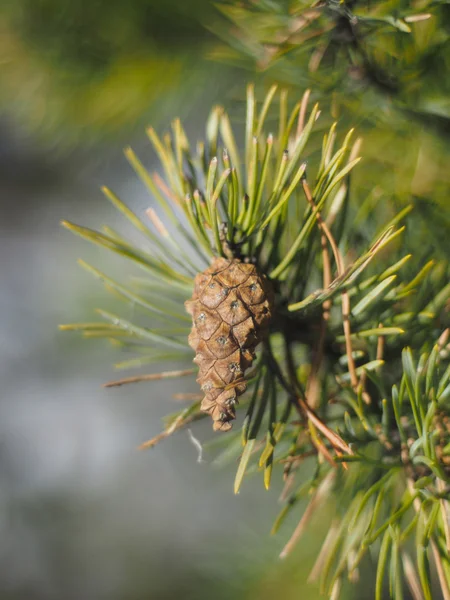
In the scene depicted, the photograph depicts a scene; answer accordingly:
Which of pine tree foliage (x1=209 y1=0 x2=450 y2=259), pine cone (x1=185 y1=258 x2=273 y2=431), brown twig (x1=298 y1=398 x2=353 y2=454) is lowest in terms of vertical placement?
brown twig (x1=298 y1=398 x2=353 y2=454)

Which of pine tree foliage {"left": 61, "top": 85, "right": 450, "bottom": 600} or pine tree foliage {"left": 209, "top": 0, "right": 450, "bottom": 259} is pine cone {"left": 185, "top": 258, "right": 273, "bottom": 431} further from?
pine tree foliage {"left": 209, "top": 0, "right": 450, "bottom": 259}

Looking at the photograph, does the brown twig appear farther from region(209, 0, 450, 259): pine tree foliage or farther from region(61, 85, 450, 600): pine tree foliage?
region(209, 0, 450, 259): pine tree foliage

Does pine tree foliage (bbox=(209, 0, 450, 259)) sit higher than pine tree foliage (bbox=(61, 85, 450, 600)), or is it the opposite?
pine tree foliage (bbox=(209, 0, 450, 259))

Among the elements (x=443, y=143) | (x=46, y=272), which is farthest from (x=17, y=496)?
(x=443, y=143)

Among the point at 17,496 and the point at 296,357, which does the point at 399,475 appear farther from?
the point at 17,496

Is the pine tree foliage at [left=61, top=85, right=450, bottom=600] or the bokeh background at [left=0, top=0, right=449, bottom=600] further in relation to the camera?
the bokeh background at [left=0, top=0, right=449, bottom=600]

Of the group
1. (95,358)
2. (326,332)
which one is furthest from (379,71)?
(95,358)

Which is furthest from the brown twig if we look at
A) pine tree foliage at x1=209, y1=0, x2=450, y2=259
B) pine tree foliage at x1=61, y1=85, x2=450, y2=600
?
pine tree foliage at x1=209, y1=0, x2=450, y2=259

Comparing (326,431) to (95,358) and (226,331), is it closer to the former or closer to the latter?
(226,331)
